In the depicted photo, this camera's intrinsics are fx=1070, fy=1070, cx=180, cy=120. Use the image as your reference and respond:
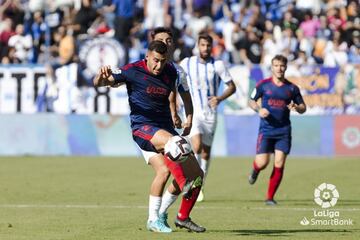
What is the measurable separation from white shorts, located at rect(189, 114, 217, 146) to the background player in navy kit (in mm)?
4949

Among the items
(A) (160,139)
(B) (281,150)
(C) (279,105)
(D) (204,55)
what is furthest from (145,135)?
(D) (204,55)

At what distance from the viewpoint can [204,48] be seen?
57.0 ft

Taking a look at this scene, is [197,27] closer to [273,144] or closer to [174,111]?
[273,144]

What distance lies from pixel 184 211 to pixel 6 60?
59.9 feet

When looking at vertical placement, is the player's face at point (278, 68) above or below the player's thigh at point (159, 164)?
above

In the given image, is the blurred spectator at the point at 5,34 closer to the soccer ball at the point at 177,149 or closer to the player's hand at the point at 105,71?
the player's hand at the point at 105,71

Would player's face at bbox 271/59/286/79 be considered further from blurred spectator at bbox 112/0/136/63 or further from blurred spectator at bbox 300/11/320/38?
blurred spectator at bbox 300/11/320/38

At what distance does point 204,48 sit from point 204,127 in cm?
137

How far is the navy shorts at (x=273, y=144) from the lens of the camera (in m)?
17.0

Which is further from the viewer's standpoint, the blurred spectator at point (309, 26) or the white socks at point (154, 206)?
the blurred spectator at point (309, 26)

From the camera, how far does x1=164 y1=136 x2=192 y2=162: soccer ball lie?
11945 mm

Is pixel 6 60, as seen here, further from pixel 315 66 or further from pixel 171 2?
pixel 315 66

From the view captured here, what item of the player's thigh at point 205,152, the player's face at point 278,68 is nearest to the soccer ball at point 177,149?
the player's face at point 278,68

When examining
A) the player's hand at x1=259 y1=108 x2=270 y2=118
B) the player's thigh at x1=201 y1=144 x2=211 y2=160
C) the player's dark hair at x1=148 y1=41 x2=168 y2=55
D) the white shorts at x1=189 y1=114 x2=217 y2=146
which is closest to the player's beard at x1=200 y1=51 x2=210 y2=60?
the white shorts at x1=189 y1=114 x2=217 y2=146
